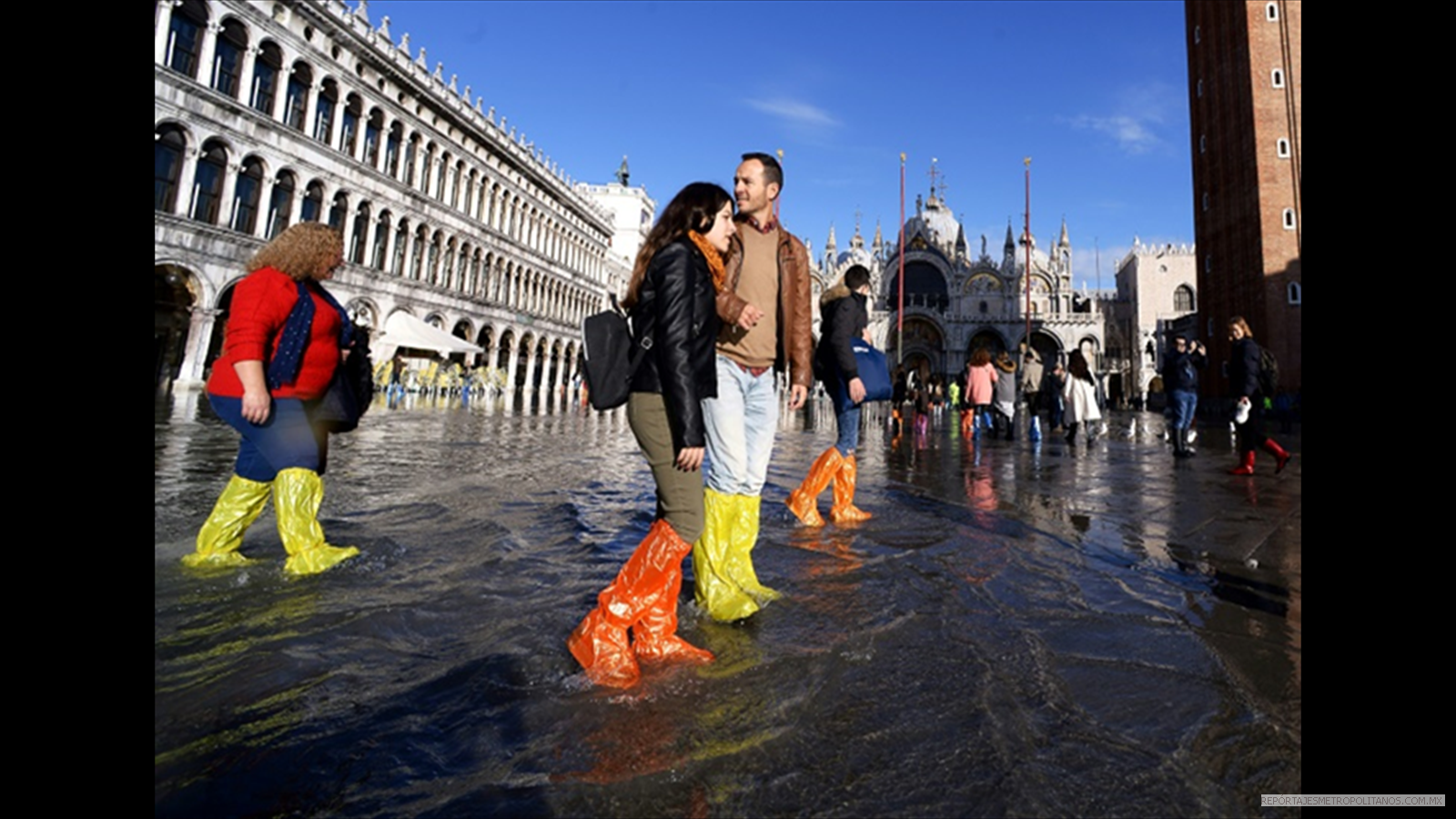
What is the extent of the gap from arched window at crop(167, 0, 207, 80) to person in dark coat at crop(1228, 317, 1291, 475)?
1014 inches

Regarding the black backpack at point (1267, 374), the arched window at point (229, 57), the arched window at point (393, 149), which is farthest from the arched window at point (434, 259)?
the black backpack at point (1267, 374)

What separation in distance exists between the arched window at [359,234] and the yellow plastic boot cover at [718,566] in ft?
90.1

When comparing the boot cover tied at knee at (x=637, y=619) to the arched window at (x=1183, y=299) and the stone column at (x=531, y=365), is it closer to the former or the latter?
the stone column at (x=531, y=365)

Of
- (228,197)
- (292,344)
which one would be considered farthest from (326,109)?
(292,344)

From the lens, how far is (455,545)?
10.8 ft

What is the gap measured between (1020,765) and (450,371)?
2777 cm

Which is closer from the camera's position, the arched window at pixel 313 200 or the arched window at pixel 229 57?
the arched window at pixel 229 57

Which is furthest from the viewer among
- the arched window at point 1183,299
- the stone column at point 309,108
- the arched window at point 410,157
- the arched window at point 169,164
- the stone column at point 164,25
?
the arched window at point 1183,299

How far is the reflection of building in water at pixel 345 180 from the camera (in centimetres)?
1902

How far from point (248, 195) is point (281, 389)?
2403 centimetres

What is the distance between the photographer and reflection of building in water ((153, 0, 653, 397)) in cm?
1902

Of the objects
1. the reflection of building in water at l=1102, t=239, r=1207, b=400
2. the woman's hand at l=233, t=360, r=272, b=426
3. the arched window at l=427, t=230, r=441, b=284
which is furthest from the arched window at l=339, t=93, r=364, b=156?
the reflection of building in water at l=1102, t=239, r=1207, b=400

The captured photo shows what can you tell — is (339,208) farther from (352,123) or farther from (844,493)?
(844,493)

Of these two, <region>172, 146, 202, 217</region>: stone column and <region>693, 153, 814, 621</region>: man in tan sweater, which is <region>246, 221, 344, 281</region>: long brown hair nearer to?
<region>693, 153, 814, 621</region>: man in tan sweater
